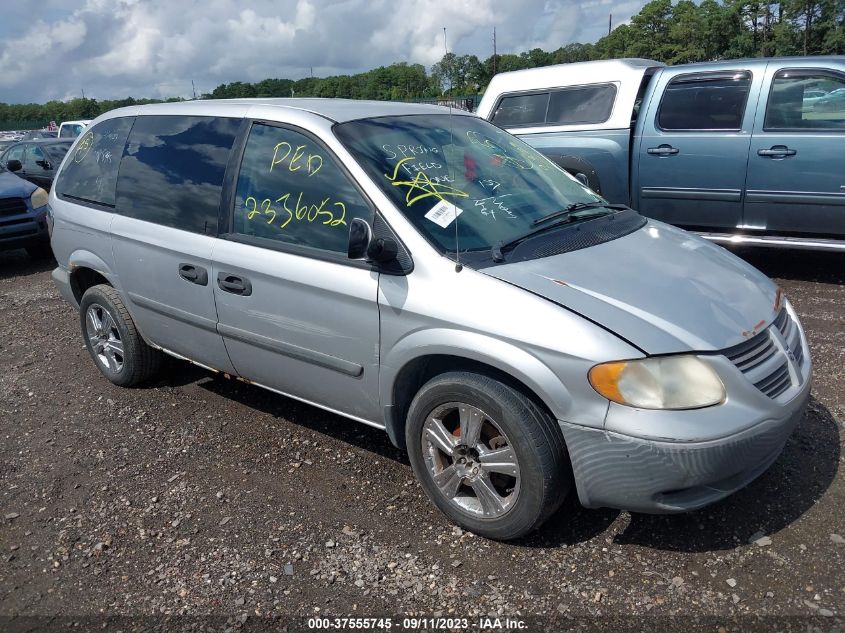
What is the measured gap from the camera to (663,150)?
6.81 meters

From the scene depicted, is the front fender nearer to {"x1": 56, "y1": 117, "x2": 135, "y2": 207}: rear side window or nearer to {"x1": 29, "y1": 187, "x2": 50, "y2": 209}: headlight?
{"x1": 56, "y1": 117, "x2": 135, "y2": 207}: rear side window

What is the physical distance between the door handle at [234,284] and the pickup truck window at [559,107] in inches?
198

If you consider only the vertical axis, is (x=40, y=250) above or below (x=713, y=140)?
below

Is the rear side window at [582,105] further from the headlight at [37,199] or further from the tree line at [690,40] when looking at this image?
the tree line at [690,40]

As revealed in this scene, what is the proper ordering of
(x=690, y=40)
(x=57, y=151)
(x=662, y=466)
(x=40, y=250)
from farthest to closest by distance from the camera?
1. (x=690, y=40)
2. (x=57, y=151)
3. (x=40, y=250)
4. (x=662, y=466)

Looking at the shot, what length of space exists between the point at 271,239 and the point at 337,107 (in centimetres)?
80

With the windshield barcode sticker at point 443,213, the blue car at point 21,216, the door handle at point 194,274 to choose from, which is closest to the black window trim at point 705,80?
the windshield barcode sticker at point 443,213

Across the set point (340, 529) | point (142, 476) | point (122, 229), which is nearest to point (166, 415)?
point (142, 476)

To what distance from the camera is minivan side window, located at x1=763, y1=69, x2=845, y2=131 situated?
19.9 ft

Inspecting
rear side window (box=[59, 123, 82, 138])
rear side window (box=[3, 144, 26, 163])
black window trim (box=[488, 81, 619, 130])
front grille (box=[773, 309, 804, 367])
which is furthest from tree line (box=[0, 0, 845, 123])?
front grille (box=[773, 309, 804, 367])

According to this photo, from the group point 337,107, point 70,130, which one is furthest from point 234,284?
point 70,130

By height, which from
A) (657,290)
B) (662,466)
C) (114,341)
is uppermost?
(657,290)

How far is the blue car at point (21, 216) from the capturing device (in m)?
8.98

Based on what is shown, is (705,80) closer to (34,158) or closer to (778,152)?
(778,152)
